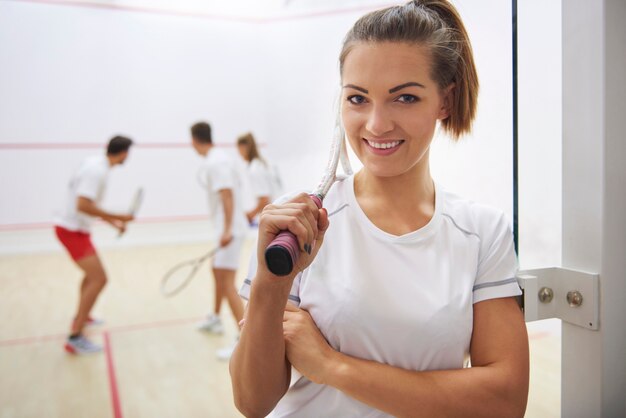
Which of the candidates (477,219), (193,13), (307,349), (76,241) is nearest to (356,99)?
(477,219)

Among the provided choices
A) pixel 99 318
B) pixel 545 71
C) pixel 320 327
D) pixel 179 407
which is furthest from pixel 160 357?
pixel 545 71

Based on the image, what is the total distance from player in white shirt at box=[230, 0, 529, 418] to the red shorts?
2339 millimetres

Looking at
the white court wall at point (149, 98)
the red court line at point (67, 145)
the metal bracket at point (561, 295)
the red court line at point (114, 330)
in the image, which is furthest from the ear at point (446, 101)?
the red court line at point (67, 145)

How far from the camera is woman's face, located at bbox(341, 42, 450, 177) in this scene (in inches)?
28.9

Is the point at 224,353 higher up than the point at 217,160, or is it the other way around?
the point at 217,160

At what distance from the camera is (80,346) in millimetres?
2766

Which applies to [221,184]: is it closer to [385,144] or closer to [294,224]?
[385,144]

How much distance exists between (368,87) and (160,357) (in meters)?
2.36

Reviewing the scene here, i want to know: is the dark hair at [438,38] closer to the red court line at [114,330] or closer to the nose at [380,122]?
the nose at [380,122]

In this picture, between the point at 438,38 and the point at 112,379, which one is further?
the point at 112,379

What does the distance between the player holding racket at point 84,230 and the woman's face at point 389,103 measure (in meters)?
2.30

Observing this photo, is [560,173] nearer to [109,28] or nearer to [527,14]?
[527,14]

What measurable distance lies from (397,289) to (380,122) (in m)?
0.23

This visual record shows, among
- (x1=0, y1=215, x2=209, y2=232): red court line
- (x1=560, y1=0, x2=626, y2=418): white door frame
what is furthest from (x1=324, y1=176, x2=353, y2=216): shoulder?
(x1=0, y1=215, x2=209, y2=232): red court line
